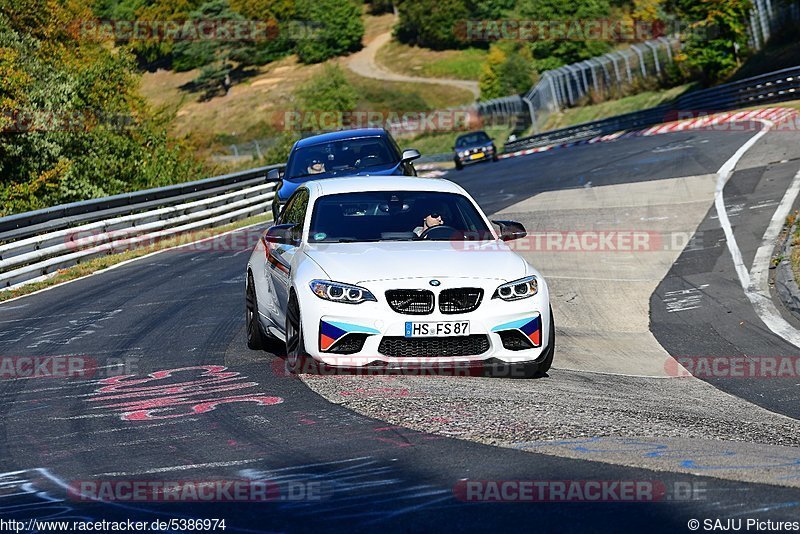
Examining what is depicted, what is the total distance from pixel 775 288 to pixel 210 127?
105 meters

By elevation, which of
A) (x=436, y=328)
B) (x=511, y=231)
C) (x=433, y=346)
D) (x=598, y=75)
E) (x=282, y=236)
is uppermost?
(x=282, y=236)

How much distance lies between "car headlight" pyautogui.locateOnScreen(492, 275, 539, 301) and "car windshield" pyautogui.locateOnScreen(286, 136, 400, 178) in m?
8.95

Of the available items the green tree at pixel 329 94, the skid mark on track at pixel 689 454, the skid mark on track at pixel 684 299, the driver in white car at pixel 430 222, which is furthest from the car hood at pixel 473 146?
the green tree at pixel 329 94

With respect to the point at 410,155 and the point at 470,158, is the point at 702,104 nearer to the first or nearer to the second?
the point at 470,158

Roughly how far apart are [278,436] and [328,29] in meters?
137

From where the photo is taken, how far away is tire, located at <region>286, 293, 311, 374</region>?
871 cm

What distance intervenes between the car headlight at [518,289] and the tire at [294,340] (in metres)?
1.47

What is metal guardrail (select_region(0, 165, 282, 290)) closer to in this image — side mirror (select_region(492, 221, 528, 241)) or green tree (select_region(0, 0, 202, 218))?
green tree (select_region(0, 0, 202, 218))

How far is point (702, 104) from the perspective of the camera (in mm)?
43531

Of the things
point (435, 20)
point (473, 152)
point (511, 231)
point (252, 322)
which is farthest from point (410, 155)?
point (435, 20)

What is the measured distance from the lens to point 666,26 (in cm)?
8719

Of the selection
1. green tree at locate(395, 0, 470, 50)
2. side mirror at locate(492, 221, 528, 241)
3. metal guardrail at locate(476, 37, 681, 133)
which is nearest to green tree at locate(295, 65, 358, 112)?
metal guardrail at locate(476, 37, 681, 133)

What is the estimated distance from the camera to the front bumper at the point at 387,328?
847 centimetres

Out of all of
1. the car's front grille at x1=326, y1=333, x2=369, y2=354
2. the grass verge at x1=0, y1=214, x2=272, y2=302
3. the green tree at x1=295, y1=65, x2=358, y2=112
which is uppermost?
the car's front grille at x1=326, y1=333, x2=369, y2=354
